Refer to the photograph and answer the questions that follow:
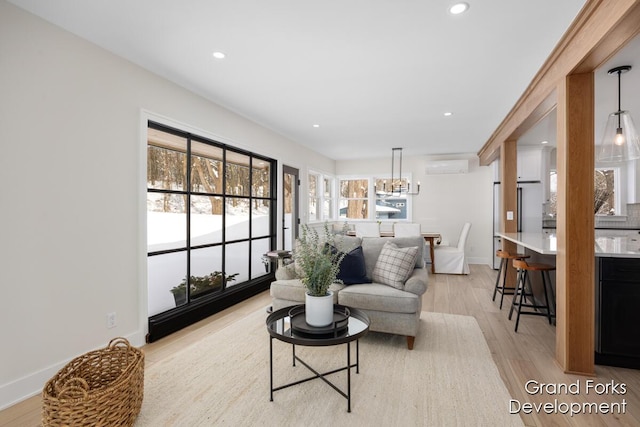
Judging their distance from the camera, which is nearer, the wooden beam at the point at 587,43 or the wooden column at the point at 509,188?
the wooden beam at the point at 587,43

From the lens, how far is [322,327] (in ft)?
6.78

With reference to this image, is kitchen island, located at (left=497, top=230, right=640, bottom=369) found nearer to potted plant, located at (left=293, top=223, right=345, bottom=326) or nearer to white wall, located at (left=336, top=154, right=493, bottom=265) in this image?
potted plant, located at (left=293, top=223, right=345, bottom=326)

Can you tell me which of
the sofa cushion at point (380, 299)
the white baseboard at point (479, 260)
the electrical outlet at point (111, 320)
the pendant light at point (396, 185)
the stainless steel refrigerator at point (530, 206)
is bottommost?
the white baseboard at point (479, 260)

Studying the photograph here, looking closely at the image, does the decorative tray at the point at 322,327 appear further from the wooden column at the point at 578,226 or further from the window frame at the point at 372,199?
the window frame at the point at 372,199

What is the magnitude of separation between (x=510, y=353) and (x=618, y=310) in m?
0.86

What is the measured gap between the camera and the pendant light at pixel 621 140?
122 inches

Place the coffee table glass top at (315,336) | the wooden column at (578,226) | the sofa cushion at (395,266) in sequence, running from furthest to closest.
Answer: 1. the sofa cushion at (395,266)
2. the wooden column at (578,226)
3. the coffee table glass top at (315,336)

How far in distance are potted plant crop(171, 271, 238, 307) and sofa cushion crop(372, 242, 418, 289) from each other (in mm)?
2015

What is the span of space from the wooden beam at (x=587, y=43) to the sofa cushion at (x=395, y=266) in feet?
6.24

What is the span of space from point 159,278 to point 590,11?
13.3 feet

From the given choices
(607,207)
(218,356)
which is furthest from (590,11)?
(607,207)

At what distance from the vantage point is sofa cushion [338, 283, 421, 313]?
8.94ft

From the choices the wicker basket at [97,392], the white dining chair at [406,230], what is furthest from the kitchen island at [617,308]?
the white dining chair at [406,230]

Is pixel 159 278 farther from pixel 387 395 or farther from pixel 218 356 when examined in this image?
pixel 387 395
